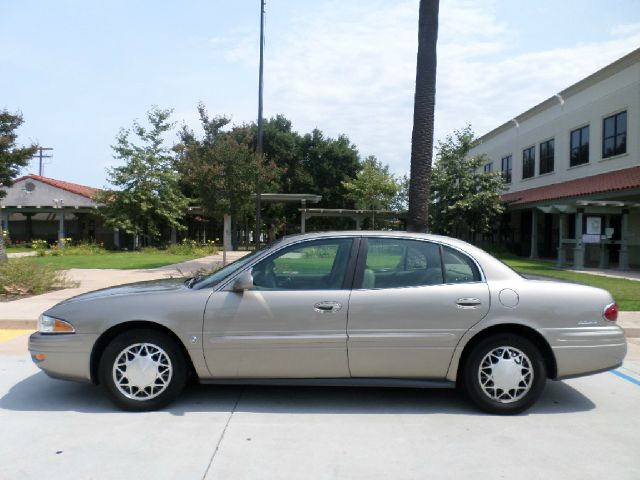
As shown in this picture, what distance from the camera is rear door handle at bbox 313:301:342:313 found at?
14.6ft

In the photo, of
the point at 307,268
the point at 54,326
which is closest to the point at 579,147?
the point at 307,268

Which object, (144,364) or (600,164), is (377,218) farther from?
(144,364)

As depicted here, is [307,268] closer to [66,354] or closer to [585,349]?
[66,354]

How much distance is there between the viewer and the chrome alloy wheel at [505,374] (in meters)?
4.48

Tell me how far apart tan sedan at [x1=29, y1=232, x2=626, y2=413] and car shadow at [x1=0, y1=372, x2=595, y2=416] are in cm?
28

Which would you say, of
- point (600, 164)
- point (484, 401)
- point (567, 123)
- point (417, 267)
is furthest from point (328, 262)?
point (567, 123)

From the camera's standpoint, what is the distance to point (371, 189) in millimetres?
40438

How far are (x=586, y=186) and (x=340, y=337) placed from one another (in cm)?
2093

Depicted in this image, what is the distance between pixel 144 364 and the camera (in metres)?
4.43

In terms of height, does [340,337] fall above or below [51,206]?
below

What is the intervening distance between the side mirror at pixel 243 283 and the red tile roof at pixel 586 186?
1707 cm

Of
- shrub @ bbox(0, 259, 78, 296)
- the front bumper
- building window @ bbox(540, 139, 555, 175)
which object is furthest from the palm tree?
building window @ bbox(540, 139, 555, 175)

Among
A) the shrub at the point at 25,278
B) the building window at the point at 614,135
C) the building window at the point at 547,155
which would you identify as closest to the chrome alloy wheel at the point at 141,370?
the shrub at the point at 25,278

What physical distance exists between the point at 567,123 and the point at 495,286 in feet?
81.7
